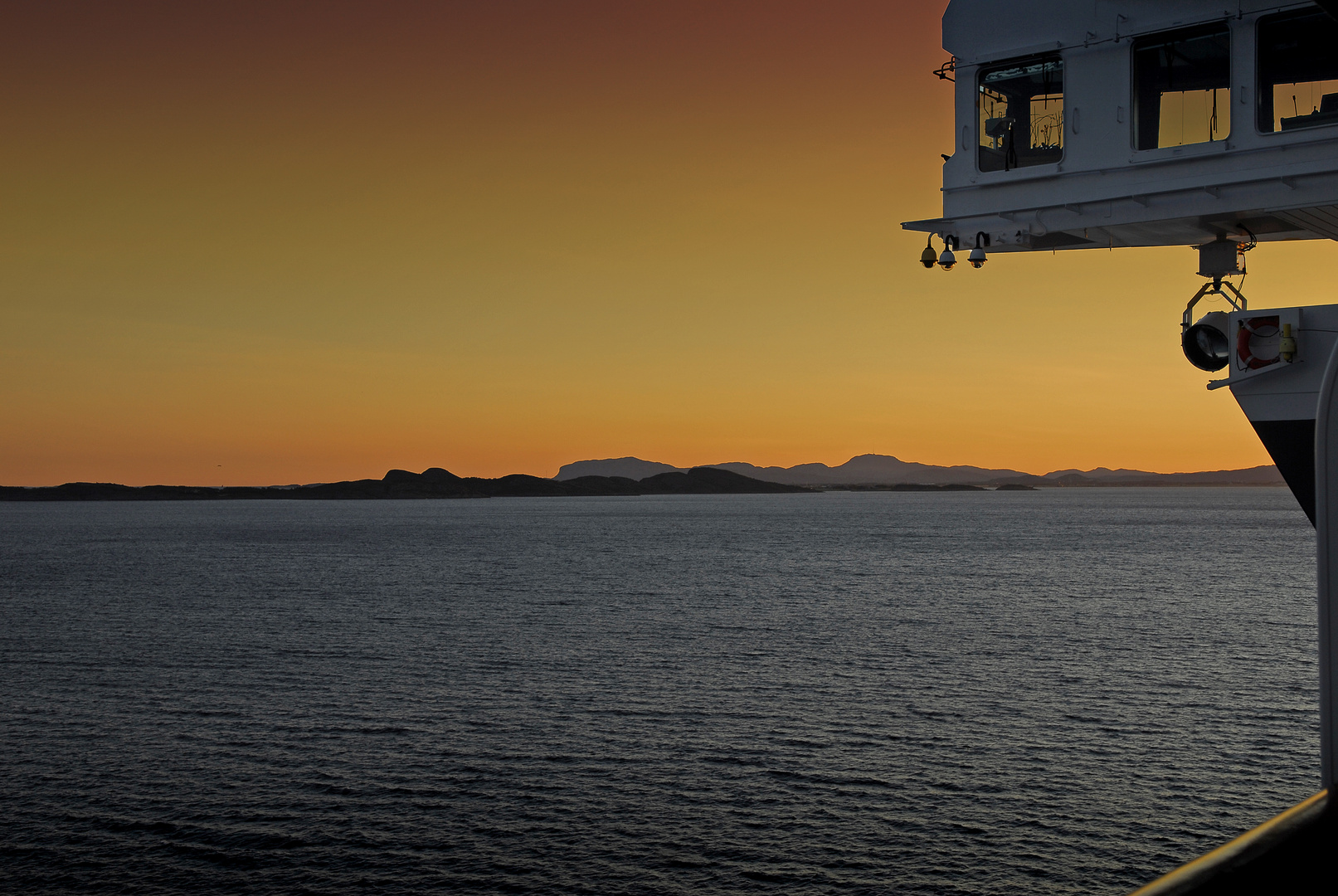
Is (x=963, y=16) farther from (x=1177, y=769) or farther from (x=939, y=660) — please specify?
(x=939, y=660)

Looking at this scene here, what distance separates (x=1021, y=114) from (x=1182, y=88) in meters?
2.08

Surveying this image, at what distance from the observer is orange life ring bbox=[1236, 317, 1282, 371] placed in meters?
13.0

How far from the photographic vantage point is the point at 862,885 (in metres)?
16.6

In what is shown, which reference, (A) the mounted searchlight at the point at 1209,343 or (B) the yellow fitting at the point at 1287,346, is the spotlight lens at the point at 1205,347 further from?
(B) the yellow fitting at the point at 1287,346

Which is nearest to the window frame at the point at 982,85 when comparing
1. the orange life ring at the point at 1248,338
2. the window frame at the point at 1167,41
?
the window frame at the point at 1167,41

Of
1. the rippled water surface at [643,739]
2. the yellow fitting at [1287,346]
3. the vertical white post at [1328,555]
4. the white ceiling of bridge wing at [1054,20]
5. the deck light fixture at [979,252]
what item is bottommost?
the rippled water surface at [643,739]

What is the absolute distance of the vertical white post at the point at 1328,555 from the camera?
538cm

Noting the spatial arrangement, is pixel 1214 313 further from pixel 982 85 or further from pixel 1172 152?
pixel 982 85

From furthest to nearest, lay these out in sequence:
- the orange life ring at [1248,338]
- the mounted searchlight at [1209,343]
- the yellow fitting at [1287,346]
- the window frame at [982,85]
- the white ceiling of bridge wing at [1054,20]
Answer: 1. the window frame at [982,85]
2. the mounted searchlight at [1209,343]
3. the white ceiling of bridge wing at [1054,20]
4. the orange life ring at [1248,338]
5. the yellow fitting at [1287,346]

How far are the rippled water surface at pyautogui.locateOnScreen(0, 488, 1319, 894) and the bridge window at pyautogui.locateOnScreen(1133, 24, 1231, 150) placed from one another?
38.0ft

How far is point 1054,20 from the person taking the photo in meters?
14.6

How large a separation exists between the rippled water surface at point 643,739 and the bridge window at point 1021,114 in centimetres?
1132

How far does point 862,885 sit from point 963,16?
13.5 meters

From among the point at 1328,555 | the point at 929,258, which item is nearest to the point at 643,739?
the point at 929,258
